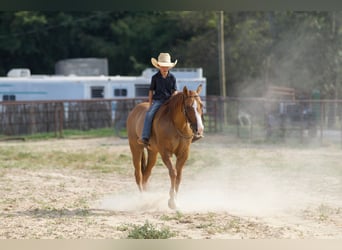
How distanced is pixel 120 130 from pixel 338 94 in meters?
9.00

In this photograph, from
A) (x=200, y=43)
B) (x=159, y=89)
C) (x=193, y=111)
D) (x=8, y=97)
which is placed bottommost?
(x=8, y=97)

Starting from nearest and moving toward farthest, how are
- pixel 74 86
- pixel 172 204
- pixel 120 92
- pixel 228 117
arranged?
1. pixel 172 204
2. pixel 228 117
3. pixel 74 86
4. pixel 120 92

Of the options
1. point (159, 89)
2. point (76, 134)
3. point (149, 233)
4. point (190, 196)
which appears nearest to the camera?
point (149, 233)

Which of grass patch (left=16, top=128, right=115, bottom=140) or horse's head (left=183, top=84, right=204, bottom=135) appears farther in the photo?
grass patch (left=16, top=128, right=115, bottom=140)

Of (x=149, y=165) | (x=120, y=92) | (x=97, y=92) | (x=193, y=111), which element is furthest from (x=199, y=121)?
(x=120, y=92)

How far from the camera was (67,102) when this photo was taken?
24.0 m

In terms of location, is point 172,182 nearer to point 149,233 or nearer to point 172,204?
point 172,204

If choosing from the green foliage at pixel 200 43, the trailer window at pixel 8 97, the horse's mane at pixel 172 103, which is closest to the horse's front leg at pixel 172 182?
the horse's mane at pixel 172 103

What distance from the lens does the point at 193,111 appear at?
8719mm

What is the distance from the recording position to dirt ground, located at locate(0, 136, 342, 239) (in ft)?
25.2

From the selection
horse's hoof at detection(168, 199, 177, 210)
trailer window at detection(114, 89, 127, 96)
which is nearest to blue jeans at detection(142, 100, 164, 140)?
horse's hoof at detection(168, 199, 177, 210)

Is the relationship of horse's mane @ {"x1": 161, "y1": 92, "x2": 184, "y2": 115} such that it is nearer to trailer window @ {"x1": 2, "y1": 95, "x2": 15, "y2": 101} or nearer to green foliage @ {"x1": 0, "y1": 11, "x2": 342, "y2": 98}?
trailer window @ {"x1": 2, "y1": 95, "x2": 15, "y2": 101}

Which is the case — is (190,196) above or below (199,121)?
below

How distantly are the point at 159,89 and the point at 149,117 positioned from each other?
362 mm
